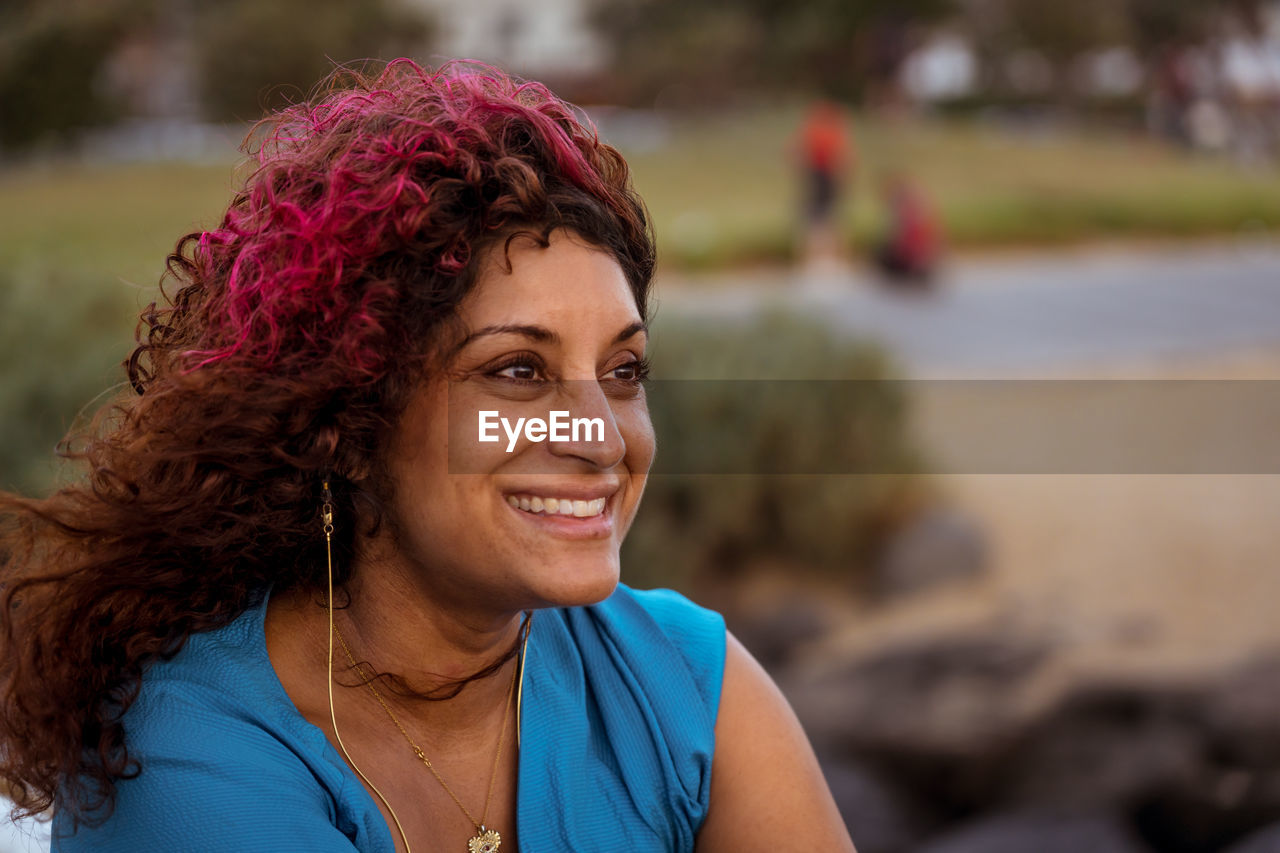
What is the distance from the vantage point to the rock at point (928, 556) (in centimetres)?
699

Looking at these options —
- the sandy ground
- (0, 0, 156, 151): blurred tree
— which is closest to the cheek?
the sandy ground

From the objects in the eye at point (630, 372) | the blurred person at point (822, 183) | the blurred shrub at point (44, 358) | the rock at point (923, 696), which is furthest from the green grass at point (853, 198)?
the eye at point (630, 372)

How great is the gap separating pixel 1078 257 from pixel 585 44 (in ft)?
47.6

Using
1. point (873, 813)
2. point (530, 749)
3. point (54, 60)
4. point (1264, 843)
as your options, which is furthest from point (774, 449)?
point (54, 60)

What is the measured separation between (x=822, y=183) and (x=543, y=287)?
14.1m

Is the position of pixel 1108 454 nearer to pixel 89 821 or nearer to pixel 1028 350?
pixel 1028 350

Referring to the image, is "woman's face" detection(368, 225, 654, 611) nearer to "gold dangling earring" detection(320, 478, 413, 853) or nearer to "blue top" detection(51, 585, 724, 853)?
"gold dangling earring" detection(320, 478, 413, 853)

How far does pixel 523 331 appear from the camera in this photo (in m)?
1.56

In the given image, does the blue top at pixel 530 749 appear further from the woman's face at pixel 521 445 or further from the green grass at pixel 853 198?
the green grass at pixel 853 198

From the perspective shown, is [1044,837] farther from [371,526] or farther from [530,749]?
[371,526]

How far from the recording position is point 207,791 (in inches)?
58.4

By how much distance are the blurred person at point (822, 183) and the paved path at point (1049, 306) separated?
17.5 inches

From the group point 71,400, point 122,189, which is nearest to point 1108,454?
point 71,400

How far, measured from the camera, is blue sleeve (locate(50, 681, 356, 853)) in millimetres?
1469
